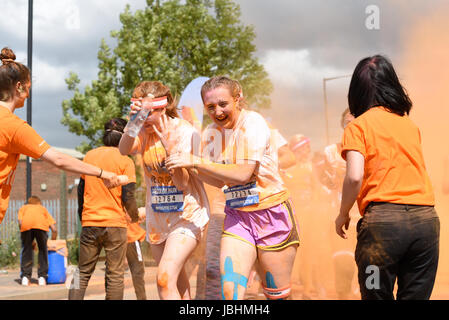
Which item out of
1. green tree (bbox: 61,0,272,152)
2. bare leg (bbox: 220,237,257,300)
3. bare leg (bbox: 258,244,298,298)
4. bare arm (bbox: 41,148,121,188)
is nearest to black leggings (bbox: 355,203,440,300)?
bare leg (bbox: 258,244,298,298)

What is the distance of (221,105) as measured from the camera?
12.0 feet

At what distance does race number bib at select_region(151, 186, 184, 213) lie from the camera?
4.02 meters

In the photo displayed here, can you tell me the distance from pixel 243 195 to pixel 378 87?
1143 mm

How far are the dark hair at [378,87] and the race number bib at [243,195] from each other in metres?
0.92

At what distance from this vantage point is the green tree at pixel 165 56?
55.1 ft

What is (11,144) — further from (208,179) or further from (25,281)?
(25,281)

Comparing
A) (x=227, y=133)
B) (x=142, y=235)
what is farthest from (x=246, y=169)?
(x=142, y=235)

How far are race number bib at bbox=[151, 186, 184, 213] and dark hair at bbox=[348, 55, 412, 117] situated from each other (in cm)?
158

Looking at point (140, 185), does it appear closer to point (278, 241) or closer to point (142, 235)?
point (142, 235)

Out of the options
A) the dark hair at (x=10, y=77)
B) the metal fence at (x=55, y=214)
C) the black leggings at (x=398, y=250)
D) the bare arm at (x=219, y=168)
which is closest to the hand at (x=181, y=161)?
the bare arm at (x=219, y=168)

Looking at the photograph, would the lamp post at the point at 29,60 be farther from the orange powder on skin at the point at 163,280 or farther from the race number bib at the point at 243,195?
the race number bib at the point at 243,195

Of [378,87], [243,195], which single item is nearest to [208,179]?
[243,195]

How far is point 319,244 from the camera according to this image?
24.3ft
